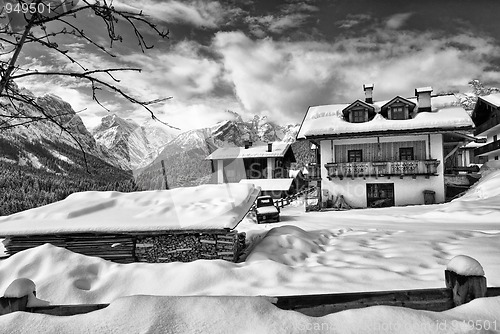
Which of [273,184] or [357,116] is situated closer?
[357,116]

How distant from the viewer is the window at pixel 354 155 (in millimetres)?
20078

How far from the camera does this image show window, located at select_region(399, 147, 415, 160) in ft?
62.7

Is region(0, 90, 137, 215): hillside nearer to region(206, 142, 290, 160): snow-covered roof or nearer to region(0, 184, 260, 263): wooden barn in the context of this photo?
region(0, 184, 260, 263): wooden barn

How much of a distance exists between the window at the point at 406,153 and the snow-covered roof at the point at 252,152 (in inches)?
589

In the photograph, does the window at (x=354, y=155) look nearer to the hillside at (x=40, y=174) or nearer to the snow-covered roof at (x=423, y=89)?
the snow-covered roof at (x=423, y=89)

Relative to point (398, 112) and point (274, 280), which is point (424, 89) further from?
point (274, 280)

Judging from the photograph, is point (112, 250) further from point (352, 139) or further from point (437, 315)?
point (352, 139)

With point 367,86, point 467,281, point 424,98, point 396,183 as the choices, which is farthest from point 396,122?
point 467,281

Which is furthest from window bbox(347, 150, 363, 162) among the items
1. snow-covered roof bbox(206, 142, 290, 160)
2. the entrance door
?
snow-covered roof bbox(206, 142, 290, 160)

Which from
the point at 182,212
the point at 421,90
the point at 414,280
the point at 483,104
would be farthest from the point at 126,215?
the point at 483,104

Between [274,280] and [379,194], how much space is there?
17.0 metres

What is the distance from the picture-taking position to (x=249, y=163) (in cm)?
3384

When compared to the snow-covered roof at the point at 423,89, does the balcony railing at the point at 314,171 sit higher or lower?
lower

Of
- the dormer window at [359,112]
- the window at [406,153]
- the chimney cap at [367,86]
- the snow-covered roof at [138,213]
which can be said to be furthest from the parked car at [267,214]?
the chimney cap at [367,86]
